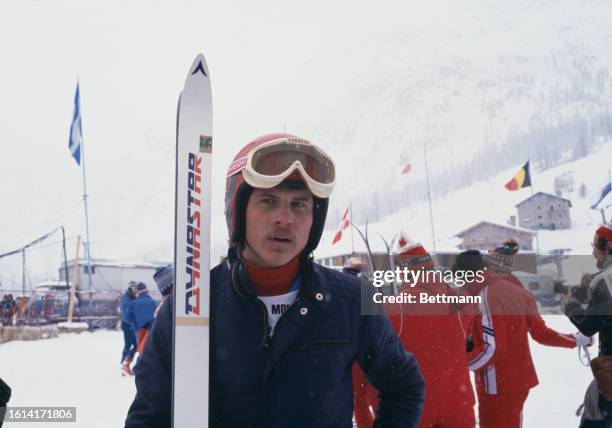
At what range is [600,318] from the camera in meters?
3.31

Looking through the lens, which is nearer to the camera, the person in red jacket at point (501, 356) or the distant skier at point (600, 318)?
the distant skier at point (600, 318)

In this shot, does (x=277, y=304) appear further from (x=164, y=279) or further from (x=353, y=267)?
(x=353, y=267)

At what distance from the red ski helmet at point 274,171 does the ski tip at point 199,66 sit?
549 millimetres

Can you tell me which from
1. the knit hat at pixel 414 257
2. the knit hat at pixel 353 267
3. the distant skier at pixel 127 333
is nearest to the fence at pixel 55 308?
the distant skier at pixel 127 333

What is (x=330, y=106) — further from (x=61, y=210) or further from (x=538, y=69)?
(x=61, y=210)

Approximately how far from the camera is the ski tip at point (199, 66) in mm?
2145

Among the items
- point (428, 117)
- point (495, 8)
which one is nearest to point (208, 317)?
point (428, 117)

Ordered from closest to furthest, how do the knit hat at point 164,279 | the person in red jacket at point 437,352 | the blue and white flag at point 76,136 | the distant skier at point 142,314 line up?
the person in red jacket at point 437,352, the knit hat at point 164,279, the distant skier at point 142,314, the blue and white flag at point 76,136

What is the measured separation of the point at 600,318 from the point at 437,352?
1065 mm

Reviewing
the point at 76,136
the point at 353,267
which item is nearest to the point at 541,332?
the point at 353,267

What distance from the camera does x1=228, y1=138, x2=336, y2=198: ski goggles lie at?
163 centimetres

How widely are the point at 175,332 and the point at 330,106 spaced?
156 m

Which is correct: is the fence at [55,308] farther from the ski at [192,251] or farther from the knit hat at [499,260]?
the ski at [192,251]

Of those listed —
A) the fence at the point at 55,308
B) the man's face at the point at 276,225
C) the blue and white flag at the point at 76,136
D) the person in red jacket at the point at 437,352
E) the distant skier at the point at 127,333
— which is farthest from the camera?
the blue and white flag at the point at 76,136
